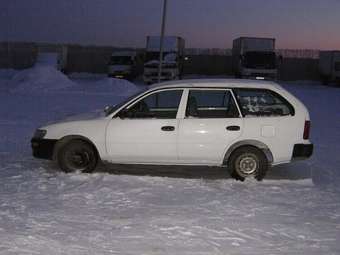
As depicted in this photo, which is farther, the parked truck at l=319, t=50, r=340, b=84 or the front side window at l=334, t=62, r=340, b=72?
the parked truck at l=319, t=50, r=340, b=84

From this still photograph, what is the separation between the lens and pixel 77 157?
8.84 m

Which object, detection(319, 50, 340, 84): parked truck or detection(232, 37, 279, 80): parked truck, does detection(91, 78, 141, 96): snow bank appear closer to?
detection(232, 37, 279, 80): parked truck

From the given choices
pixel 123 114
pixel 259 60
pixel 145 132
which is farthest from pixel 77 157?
pixel 259 60

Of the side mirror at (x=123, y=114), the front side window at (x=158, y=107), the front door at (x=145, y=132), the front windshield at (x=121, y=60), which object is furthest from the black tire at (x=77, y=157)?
the front windshield at (x=121, y=60)

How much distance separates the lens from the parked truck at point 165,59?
37656 millimetres

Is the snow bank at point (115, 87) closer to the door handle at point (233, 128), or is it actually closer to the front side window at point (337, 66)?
the door handle at point (233, 128)

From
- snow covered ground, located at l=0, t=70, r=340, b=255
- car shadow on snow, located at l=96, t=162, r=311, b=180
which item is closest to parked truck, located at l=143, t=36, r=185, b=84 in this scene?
snow covered ground, located at l=0, t=70, r=340, b=255

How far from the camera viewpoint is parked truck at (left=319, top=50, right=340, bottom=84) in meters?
45.5

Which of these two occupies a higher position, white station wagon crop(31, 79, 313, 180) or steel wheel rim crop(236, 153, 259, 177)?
white station wagon crop(31, 79, 313, 180)

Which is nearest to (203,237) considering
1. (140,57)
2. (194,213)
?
(194,213)

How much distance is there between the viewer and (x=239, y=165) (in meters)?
8.65

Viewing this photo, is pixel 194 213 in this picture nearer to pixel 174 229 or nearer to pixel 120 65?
pixel 174 229

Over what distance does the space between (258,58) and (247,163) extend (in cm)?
3052

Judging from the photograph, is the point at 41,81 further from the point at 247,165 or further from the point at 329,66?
the point at 329,66
